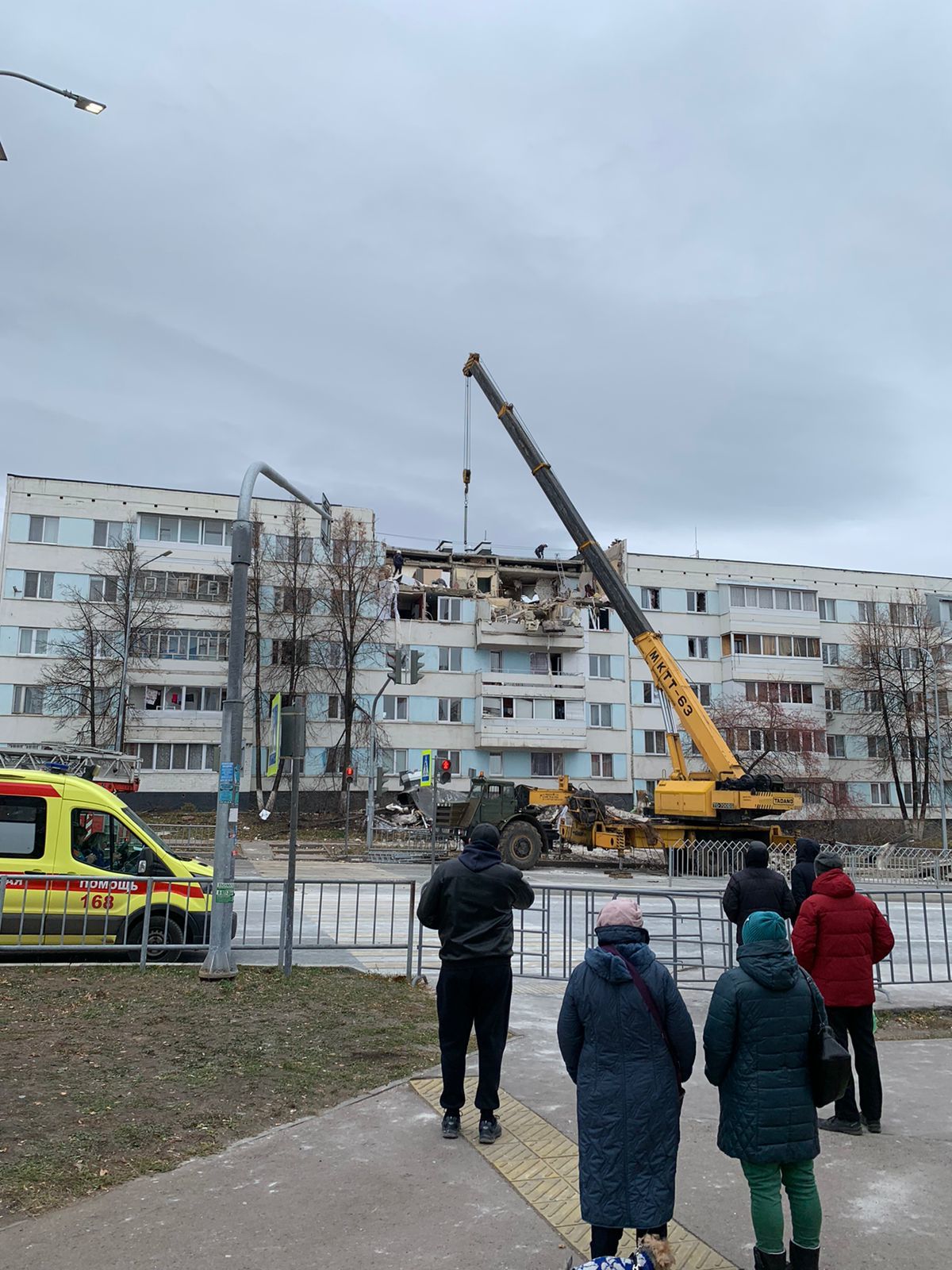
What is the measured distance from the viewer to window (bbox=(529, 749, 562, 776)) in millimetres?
48469

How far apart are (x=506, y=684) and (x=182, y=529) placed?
17319 mm

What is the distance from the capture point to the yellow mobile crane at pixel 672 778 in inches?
1083

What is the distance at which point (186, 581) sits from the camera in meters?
45.9

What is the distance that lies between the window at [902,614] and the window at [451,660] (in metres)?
24.2

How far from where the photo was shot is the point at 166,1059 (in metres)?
7.03

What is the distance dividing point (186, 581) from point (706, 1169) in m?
43.7

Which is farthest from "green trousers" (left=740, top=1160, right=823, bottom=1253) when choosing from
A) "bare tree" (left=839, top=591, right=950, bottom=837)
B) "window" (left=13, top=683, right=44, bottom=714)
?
"bare tree" (left=839, top=591, right=950, bottom=837)

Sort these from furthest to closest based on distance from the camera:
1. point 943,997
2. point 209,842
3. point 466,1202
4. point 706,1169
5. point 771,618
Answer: point 771,618 < point 209,842 < point 943,997 < point 706,1169 < point 466,1202

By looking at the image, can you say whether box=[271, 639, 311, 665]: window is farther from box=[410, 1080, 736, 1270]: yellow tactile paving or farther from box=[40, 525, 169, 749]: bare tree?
box=[410, 1080, 736, 1270]: yellow tactile paving

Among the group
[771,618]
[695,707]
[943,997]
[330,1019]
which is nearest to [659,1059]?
[330,1019]

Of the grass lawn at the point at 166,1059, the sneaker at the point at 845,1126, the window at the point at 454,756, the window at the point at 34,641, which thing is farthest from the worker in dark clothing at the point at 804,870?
the window at the point at 34,641

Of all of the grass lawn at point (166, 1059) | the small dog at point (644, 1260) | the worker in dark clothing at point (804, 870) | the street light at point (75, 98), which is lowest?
the grass lawn at point (166, 1059)

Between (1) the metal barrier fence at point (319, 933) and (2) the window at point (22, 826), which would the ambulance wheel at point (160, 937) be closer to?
(1) the metal barrier fence at point (319, 933)

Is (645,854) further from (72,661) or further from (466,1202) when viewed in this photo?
(466,1202)
